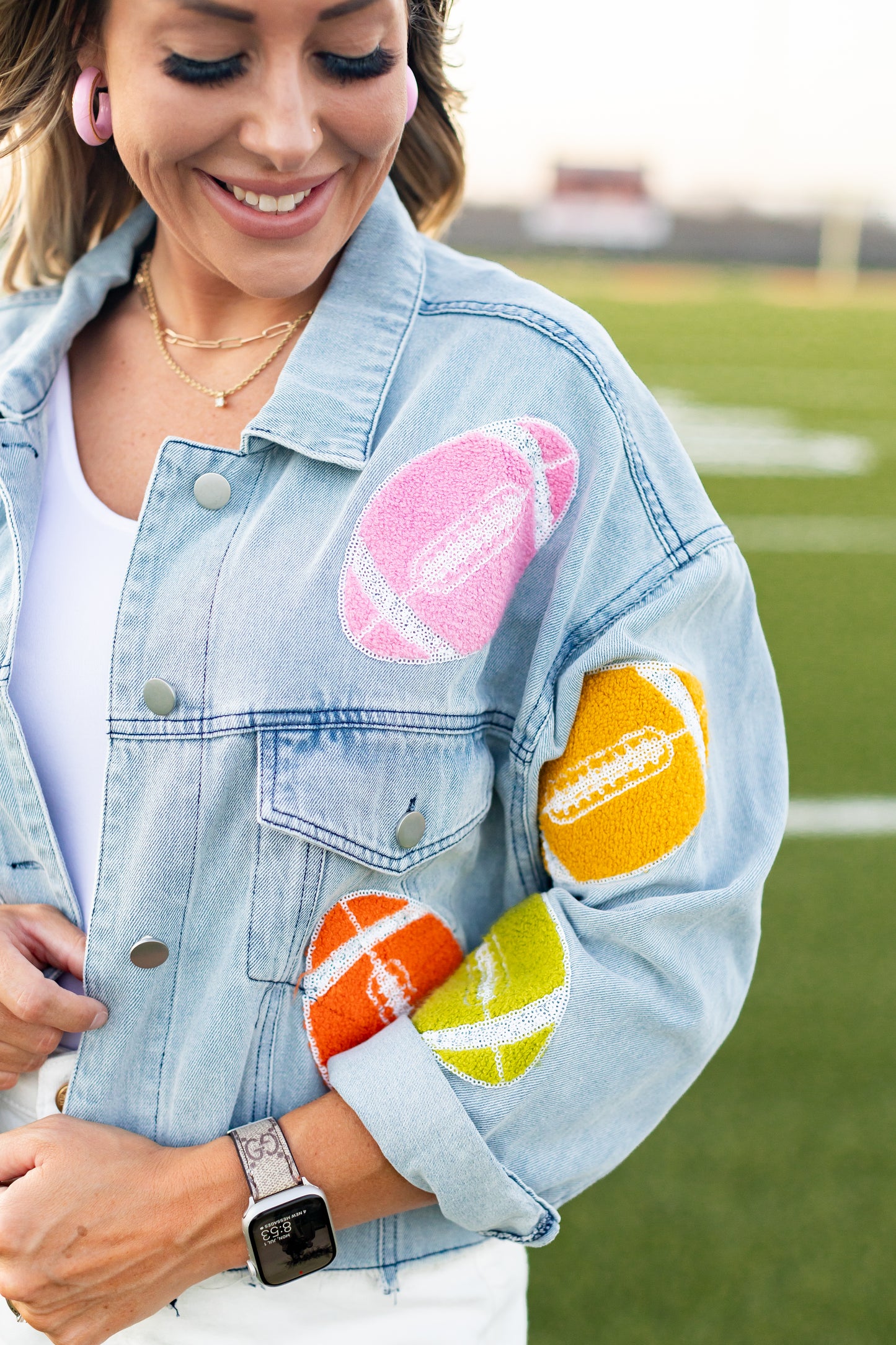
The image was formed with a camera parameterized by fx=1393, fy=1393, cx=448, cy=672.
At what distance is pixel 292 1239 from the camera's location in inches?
42.0

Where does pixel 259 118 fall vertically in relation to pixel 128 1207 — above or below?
above

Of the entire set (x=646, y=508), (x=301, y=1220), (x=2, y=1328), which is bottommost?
(x=2, y=1328)

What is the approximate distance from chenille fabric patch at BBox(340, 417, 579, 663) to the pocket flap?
7cm

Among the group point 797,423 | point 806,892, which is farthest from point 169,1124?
point 797,423

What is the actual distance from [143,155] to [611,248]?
2923 centimetres

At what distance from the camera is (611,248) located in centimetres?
2883

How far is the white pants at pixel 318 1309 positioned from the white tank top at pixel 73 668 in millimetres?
206

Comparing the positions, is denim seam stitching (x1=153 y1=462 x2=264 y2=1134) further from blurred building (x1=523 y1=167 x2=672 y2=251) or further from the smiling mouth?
blurred building (x1=523 y1=167 x2=672 y2=251)

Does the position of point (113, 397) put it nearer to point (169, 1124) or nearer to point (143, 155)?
point (143, 155)

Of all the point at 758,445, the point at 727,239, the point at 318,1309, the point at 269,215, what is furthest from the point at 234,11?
the point at 727,239

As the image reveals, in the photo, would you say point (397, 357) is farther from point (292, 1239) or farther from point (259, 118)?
point (292, 1239)

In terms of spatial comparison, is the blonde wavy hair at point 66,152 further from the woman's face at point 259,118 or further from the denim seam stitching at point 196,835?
the denim seam stitching at point 196,835

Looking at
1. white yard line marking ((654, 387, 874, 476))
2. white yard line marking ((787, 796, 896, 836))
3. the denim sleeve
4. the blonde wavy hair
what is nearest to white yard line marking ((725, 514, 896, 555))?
white yard line marking ((654, 387, 874, 476))

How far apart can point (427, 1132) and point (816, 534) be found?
5765 millimetres
